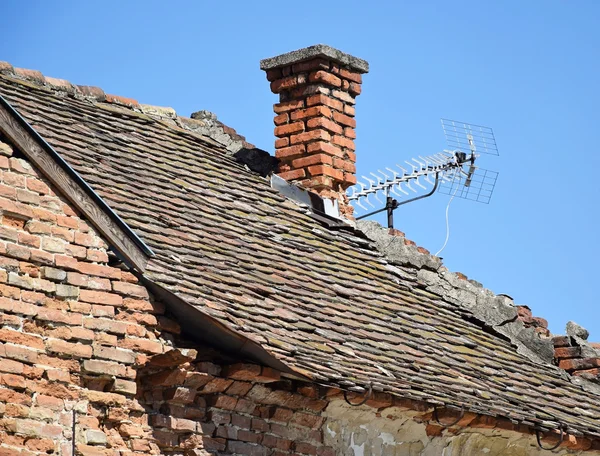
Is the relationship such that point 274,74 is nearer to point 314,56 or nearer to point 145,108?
point 314,56

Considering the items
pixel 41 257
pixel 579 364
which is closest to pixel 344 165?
pixel 579 364

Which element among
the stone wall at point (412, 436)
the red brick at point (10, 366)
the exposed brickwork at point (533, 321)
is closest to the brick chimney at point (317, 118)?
the exposed brickwork at point (533, 321)

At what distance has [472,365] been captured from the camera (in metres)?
10.9

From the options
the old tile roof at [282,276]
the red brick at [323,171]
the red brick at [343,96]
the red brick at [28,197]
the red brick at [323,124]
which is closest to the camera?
the red brick at [28,197]

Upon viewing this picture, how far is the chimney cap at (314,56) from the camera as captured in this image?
13048 mm

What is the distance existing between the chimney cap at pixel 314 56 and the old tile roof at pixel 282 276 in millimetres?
1039

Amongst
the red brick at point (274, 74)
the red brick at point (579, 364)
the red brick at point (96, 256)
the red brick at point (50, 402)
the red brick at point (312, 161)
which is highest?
the red brick at point (274, 74)

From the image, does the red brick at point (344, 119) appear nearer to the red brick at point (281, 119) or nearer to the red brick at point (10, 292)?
the red brick at point (281, 119)

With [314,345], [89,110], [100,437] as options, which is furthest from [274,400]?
[89,110]

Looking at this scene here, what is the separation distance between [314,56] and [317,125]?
2.27 feet

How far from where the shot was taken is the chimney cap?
13048 millimetres

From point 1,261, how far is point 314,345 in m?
2.35

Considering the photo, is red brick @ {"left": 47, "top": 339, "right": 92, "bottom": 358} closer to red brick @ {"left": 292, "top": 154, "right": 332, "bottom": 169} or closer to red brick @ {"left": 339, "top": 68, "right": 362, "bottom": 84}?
red brick @ {"left": 292, "top": 154, "right": 332, "bottom": 169}

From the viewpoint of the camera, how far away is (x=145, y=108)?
1277 cm
